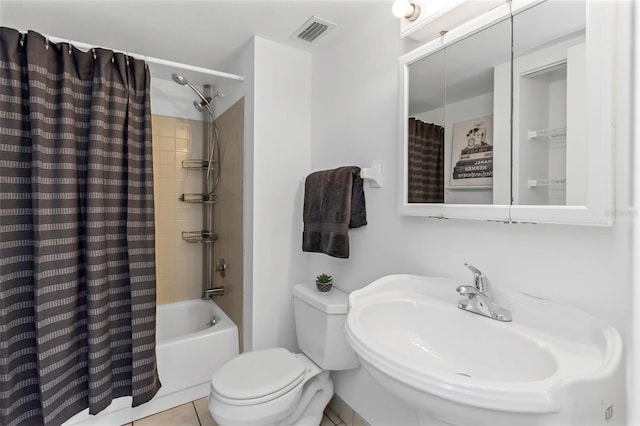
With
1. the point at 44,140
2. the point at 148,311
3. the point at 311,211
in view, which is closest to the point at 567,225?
the point at 311,211

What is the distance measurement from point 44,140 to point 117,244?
58 cm

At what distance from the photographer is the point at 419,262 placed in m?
1.35

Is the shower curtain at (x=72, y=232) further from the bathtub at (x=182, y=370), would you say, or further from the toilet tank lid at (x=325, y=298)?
the toilet tank lid at (x=325, y=298)

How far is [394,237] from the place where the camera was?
148 cm

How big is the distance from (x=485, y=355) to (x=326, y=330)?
2.44ft

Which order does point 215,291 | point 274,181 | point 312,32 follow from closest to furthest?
point 312,32
point 274,181
point 215,291

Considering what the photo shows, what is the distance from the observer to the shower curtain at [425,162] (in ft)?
4.15

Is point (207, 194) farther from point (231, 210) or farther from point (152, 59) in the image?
point (152, 59)

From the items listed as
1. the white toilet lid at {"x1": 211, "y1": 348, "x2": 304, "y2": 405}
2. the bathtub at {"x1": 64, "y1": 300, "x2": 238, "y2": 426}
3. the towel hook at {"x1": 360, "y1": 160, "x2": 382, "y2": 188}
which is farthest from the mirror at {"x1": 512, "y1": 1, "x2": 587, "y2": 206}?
the bathtub at {"x1": 64, "y1": 300, "x2": 238, "y2": 426}

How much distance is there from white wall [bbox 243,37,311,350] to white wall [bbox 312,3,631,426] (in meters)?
0.10

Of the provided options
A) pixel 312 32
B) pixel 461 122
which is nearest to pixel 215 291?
pixel 312 32

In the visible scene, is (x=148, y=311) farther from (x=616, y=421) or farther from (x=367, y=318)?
(x=616, y=421)

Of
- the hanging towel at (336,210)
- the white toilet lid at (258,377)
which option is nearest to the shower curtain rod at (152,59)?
the hanging towel at (336,210)

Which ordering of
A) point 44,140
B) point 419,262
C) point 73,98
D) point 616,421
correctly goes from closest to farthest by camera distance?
point 616,421 → point 419,262 → point 44,140 → point 73,98
